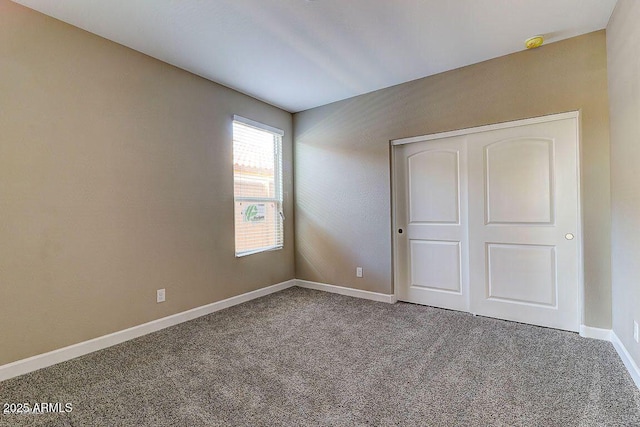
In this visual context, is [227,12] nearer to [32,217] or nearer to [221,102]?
[221,102]

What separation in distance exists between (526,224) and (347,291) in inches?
86.3

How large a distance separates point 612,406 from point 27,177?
4.05 m

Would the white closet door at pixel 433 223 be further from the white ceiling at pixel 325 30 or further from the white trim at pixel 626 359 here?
the white trim at pixel 626 359

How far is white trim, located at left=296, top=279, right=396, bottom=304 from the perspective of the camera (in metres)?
3.72

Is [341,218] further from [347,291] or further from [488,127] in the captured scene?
[488,127]

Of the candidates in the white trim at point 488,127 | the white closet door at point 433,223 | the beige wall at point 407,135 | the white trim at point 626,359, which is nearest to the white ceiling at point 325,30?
the beige wall at point 407,135

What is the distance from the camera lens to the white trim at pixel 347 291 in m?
3.72

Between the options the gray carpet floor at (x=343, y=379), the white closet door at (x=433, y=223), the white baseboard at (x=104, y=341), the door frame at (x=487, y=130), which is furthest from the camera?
the white closet door at (x=433, y=223)

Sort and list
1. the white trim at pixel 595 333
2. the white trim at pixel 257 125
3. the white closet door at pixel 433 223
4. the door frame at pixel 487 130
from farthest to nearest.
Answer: the white trim at pixel 257 125
the white closet door at pixel 433 223
the door frame at pixel 487 130
the white trim at pixel 595 333

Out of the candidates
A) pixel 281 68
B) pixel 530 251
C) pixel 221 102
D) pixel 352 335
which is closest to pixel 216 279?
pixel 352 335

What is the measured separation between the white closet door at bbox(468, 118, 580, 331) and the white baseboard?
2.84m

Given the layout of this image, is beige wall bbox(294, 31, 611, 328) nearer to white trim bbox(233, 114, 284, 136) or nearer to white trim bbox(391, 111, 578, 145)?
white trim bbox(391, 111, 578, 145)

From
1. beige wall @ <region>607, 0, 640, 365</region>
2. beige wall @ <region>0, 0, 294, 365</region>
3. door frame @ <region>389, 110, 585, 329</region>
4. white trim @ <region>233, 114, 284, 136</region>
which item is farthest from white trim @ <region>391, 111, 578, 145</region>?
beige wall @ <region>0, 0, 294, 365</region>

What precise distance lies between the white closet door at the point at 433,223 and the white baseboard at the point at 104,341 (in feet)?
6.98
